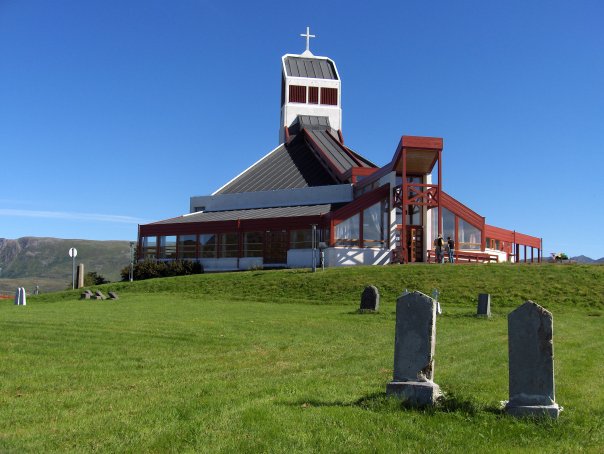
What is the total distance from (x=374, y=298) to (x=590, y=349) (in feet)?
32.3

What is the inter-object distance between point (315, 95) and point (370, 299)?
163 ft

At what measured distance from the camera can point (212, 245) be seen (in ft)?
169

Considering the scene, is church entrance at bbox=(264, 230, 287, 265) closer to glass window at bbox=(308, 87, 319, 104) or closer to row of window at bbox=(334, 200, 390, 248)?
row of window at bbox=(334, 200, 390, 248)

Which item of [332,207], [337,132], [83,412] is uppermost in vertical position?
[337,132]

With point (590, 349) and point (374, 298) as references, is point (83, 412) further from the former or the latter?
point (374, 298)

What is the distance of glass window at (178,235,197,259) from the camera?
52312 millimetres

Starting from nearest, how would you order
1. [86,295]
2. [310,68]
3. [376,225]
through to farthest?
[86,295], [376,225], [310,68]

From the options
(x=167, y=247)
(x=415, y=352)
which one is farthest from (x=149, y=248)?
(x=415, y=352)

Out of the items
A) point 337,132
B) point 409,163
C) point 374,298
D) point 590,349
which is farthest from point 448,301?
point 337,132

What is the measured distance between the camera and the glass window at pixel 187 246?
52312mm

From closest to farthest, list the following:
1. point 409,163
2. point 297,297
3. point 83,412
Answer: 1. point 83,412
2. point 297,297
3. point 409,163

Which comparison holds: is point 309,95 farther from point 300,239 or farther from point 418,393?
point 418,393

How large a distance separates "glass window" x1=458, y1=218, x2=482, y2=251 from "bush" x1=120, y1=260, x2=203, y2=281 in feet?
61.6

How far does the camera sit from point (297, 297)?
32312 millimetres
